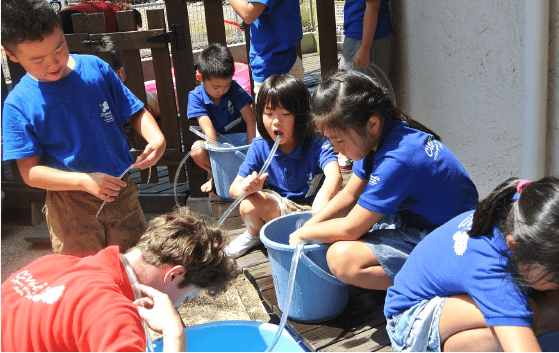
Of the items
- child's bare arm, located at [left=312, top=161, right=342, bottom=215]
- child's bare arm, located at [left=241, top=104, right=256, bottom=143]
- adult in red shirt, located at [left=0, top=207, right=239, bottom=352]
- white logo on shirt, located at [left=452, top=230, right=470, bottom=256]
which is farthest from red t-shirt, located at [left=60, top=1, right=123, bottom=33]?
white logo on shirt, located at [left=452, top=230, right=470, bottom=256]

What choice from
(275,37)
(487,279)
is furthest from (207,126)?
(487,279)

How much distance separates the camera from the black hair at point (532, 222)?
1231 mm

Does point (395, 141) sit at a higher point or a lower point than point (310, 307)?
higher

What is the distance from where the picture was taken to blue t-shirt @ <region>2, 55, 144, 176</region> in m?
2.20

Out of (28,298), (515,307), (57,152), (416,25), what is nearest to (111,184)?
(57,152)

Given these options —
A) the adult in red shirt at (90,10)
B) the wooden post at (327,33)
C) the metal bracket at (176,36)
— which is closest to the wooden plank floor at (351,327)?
the wooden post at (327,33)

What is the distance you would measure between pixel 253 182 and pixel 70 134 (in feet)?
2.57

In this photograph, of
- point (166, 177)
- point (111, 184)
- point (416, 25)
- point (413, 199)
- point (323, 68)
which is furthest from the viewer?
point (166, 177)

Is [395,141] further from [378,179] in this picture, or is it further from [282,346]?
[282,346]

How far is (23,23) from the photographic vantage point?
198 centimetres

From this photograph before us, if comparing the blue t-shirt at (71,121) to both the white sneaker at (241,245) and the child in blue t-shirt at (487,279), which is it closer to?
the white sneaker at (241,245)

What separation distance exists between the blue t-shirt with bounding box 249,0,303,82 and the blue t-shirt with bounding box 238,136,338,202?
0.68m

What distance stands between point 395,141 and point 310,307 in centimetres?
67

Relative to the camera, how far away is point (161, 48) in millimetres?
3885
